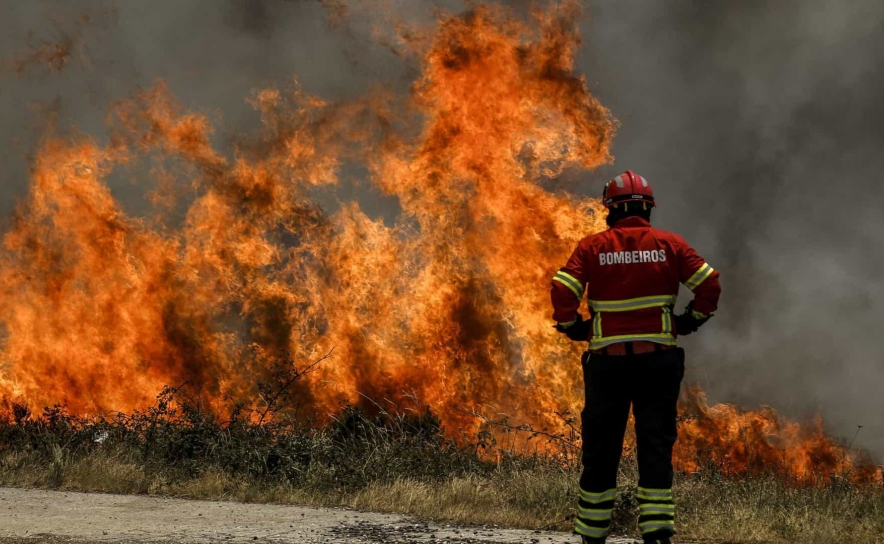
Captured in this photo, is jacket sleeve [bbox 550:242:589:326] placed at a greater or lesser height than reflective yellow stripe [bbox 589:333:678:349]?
greater

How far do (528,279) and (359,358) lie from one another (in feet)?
10.1

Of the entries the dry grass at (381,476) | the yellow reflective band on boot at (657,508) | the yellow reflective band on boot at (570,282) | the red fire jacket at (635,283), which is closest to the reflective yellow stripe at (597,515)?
the yellow reflective band on boot at (657,508)

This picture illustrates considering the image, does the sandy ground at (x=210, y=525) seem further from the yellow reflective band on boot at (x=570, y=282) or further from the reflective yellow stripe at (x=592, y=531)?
the yellow reflective band on boot at (x=570, y=282)

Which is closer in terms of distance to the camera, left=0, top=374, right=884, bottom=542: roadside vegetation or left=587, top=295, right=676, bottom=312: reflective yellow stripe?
left=587, top=295, right=676, bottom=312: reflective yellow stripe

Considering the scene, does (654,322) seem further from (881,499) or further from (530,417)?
(530,417)

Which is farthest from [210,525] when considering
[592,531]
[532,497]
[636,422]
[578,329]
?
[636,422]

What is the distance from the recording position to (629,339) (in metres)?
5.33

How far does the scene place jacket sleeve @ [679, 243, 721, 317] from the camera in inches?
211

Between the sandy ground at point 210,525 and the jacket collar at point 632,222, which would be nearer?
the jacket collar at point 632,222

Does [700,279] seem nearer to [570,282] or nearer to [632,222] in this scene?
[632,222]

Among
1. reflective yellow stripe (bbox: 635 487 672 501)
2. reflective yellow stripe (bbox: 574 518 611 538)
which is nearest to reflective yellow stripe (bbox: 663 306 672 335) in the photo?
reflective yellow stripe (bbox: 635 487 672 501)

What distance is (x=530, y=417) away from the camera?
14672mm

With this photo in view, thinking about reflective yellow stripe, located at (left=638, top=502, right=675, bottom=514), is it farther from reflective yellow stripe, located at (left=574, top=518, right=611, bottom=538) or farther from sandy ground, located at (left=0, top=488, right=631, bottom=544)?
sandy ground, located at (left=0, top=488, right=631, bottom=544)

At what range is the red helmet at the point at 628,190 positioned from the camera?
5582 millimetres
